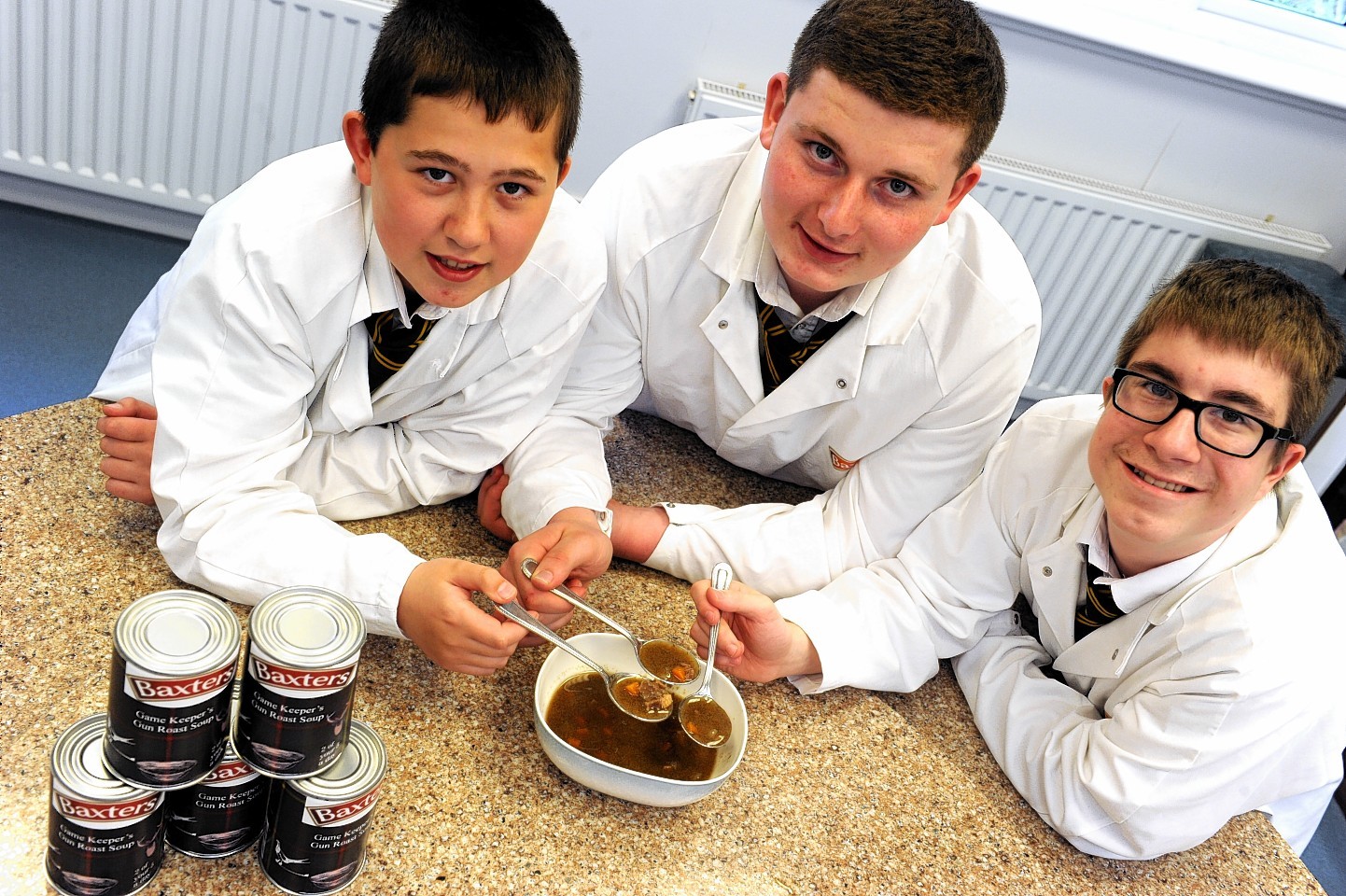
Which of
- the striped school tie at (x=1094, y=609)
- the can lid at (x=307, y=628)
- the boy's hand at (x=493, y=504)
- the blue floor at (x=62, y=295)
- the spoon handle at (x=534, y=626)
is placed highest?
the can lid at (x=307, y=628)

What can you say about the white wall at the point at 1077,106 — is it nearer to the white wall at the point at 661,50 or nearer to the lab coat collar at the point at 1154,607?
the white wall at the point at 661,50

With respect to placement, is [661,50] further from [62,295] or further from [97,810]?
[97,810]

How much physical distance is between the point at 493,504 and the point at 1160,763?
71cm

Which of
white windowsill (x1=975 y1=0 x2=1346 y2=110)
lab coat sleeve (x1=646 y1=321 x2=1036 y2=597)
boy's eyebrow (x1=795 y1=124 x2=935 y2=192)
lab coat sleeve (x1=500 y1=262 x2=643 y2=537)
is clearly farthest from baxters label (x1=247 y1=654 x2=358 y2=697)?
white windowsill (x1=975 y1=0 x2=1346 y2=110)

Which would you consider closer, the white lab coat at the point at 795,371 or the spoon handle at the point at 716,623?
the spoon handle at the point at 716,623

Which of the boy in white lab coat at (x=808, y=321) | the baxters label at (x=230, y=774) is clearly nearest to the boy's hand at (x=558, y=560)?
the boy in white lab coat at (x=808, y=321)

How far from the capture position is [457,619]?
0.92m

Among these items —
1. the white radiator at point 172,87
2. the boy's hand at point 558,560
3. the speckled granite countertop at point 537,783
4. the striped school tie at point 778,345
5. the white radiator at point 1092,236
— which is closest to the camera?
the speckled granite countertop at point 537,783

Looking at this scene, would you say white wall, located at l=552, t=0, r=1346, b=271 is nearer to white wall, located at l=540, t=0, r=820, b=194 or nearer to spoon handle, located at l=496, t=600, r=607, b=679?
white wall, located at l=540, t=0, r=820, b=194

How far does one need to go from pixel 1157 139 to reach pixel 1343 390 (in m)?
0.78

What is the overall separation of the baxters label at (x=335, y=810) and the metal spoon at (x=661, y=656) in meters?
0.30

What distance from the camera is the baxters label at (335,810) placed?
2.31ft

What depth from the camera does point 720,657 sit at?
105cm

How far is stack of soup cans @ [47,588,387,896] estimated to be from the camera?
630mm
